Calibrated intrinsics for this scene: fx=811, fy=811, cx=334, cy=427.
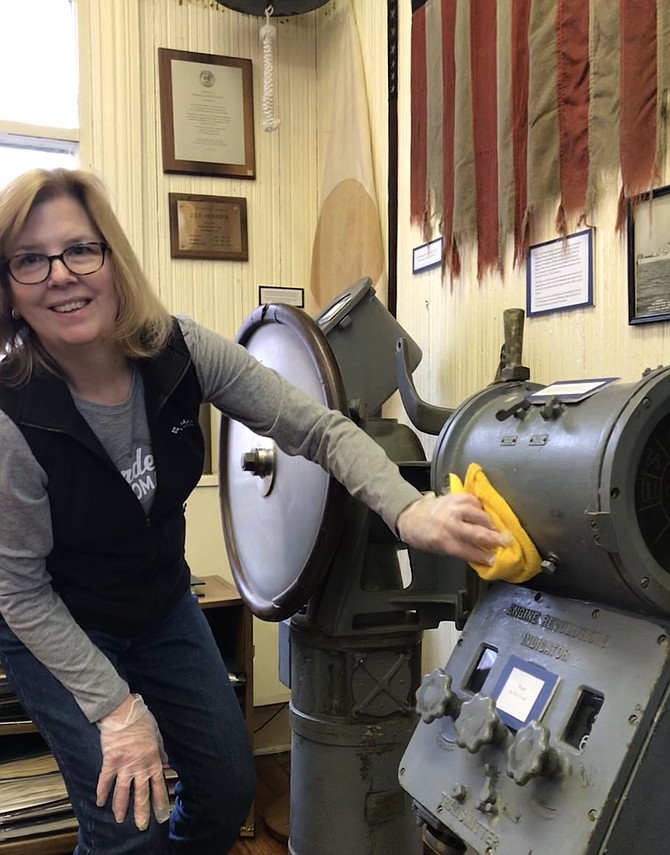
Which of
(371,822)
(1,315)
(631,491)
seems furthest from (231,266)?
(631,491)

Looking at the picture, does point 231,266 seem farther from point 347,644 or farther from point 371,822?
point 371,822

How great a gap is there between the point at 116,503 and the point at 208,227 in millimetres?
1727

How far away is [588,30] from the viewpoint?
154cm

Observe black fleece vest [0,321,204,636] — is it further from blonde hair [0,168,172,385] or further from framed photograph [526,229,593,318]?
framed photograph [526,229,593,318]

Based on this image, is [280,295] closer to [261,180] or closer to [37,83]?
[261,180]

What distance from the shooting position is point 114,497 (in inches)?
52.2

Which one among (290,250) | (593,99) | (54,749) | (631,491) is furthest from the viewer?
(290,250)

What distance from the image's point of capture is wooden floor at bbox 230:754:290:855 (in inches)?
88.7

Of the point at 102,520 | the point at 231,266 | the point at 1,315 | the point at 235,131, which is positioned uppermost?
Answer: the point at 235,131

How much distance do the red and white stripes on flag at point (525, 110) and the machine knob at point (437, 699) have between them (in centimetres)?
92

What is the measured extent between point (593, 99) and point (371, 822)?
1460mm

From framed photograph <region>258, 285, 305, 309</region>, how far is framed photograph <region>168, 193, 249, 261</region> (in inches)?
5.4

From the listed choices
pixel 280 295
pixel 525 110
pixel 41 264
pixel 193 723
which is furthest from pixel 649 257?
pixel 280 295

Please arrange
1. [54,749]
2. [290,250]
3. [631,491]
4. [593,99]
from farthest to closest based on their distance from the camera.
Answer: [290,250] < [593,99] < [54,749] < [631,491]
